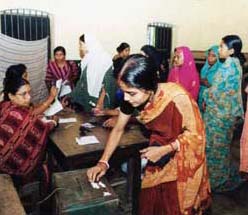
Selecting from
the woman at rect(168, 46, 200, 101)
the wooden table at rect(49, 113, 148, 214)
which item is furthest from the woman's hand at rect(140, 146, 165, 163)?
the woman at rect(168, 46, 200, 101)

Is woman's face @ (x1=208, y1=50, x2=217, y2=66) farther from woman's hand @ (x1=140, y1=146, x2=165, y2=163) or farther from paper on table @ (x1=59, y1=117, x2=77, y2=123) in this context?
woman's hand @ (x1=140, y1=146, x2=165, y2=163)

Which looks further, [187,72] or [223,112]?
[187,72]

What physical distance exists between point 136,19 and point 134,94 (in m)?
4.68

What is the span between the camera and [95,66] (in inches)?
142

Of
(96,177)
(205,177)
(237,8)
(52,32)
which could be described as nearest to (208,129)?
(205,177)

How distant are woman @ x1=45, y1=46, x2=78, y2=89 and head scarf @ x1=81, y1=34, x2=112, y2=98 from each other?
2.89 feet

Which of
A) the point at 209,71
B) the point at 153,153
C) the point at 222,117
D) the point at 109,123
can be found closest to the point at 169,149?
the point at 153,153

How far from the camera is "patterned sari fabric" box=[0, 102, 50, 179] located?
238 centimetres

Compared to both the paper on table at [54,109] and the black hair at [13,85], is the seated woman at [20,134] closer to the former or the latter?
the black hair at [13,85]

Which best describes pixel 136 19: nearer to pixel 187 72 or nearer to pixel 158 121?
pixel 187 72

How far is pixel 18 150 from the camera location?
241 cm

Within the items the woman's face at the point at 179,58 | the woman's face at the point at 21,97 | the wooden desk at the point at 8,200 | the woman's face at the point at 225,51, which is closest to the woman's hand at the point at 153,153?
the wooden desk at the point at 8,200

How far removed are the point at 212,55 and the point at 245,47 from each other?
413 centimetres

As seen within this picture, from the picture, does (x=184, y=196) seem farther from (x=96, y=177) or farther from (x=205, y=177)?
(x=96, y=177)
